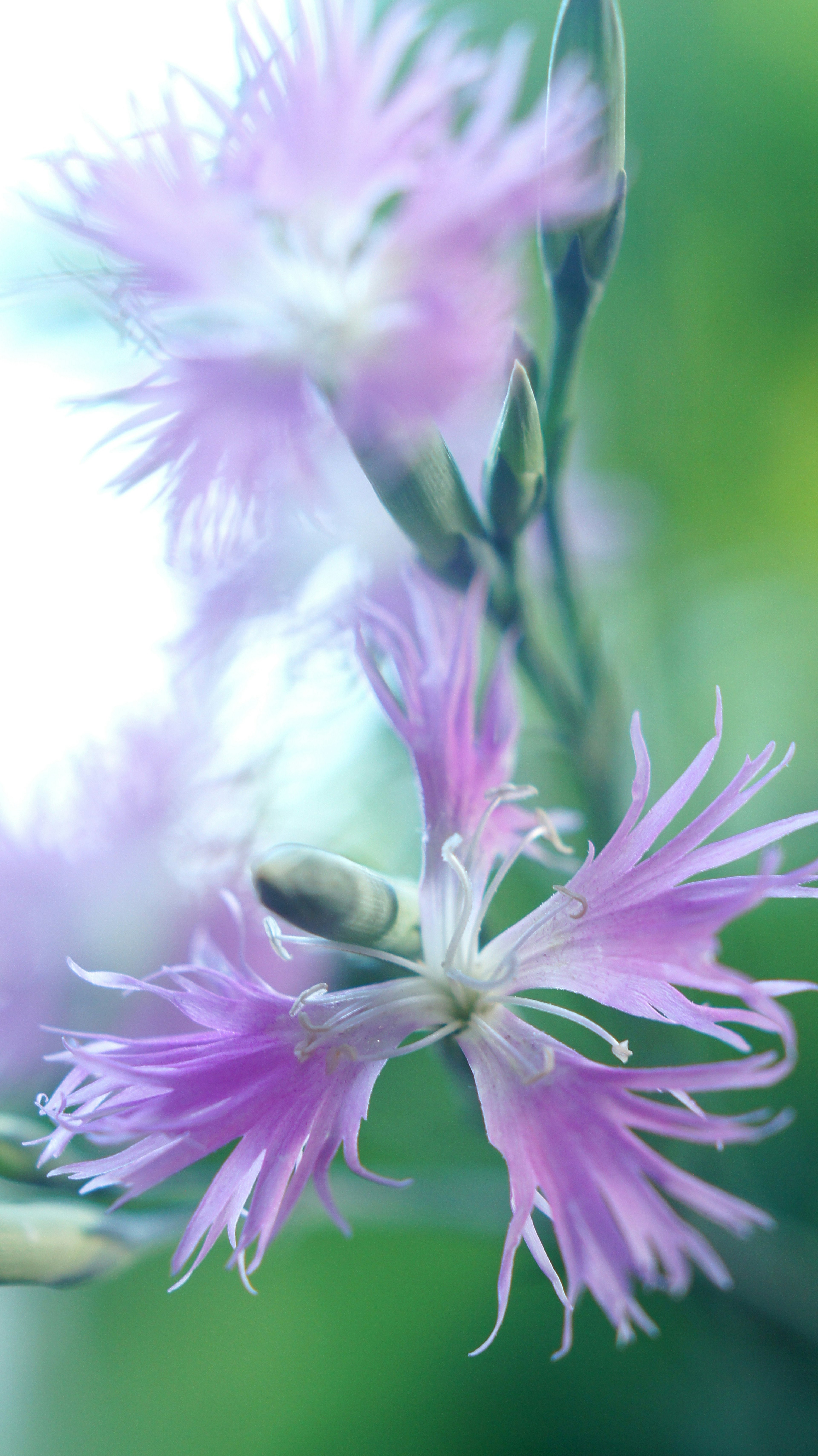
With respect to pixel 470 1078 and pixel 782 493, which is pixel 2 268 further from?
pixel 782 493

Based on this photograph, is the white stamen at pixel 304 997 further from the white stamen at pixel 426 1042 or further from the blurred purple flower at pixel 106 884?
the blurred purple flower at pixel 106 884

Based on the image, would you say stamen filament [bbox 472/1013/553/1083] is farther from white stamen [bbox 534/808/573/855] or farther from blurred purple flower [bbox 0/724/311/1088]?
blurred purple flower [bbox 0/724/311/1088]

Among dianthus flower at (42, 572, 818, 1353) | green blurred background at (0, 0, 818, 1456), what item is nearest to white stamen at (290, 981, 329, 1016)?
dianthus flower at (42, 572, 818, 1353)

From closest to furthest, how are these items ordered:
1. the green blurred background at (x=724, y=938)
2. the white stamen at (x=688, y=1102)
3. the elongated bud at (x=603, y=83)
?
1. the white stamen at (x=688, y=1102)
2. the elongated bud at (x=603, y=83)
3. the green blurred background at (x=724, y=938)

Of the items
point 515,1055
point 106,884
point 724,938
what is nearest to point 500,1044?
point 515,1055

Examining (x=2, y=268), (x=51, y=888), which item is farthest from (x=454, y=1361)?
(x=2, y=268)

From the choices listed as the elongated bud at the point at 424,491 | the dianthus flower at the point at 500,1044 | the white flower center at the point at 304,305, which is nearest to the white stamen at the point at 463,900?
the dianthus flower at the point at 500,1044

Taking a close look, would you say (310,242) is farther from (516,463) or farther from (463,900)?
(463,900)
